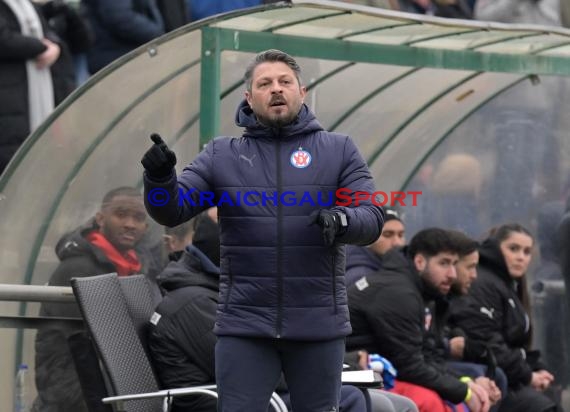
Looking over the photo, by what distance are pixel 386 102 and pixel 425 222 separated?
0.98m

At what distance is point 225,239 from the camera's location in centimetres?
601

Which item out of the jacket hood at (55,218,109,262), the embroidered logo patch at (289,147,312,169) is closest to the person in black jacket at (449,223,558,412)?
the jacket hood at (55,218,109,262)

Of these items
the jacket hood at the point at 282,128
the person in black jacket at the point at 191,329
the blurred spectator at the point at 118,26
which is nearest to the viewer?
the jacket hood at the point at 282,128

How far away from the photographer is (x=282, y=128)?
19.6 ft

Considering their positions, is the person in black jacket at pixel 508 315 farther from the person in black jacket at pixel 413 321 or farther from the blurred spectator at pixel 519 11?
the blurred spectator at pixel 519 11

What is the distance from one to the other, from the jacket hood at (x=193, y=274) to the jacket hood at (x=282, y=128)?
4.63 feet

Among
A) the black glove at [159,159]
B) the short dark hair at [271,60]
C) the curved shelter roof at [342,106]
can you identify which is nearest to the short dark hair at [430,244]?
the curved shelter roof at [342,106]

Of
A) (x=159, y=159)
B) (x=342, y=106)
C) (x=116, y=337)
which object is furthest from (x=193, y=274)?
(x=342, y=106)

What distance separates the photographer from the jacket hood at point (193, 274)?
734 centimetres

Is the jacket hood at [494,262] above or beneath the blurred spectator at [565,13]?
beneath

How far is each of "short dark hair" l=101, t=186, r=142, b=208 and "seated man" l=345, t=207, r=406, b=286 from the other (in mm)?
1281

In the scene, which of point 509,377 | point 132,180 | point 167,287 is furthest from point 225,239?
point 509,377

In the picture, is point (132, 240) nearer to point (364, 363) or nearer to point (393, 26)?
point (364, 363)

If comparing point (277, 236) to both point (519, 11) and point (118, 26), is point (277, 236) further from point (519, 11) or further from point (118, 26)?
point (519, 11)
